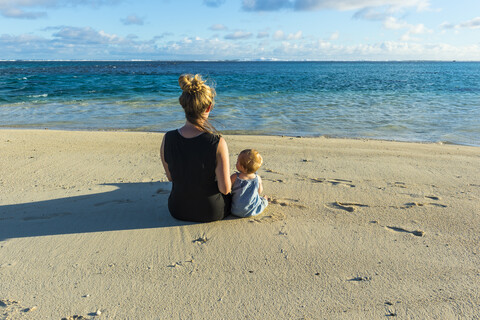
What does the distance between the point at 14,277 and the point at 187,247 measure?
4.03ft

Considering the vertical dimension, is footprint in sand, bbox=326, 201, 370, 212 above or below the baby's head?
below

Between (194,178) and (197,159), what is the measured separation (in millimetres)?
191

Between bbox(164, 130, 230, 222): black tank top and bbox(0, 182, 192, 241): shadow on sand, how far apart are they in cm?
20

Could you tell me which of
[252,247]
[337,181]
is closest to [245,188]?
[252,247]

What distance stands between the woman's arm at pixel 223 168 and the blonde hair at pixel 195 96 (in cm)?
31

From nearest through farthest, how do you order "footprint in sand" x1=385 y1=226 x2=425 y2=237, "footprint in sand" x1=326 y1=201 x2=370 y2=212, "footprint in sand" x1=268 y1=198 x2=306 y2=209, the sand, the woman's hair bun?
the sand < the woman's hair bun < "footprint in sand" x1=385 y1=226 x2=425 y2=237 < "footprint in sand" x1=326 y1=201 x2=370 y2=212 < "footprint in sand" x1=268 y1=198 x2=306 y2=209

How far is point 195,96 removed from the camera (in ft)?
9.57

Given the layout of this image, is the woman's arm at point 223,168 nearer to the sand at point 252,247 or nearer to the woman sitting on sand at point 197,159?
the woman sitting on sand at point 197,159

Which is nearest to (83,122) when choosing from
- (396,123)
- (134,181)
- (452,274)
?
(134,181)

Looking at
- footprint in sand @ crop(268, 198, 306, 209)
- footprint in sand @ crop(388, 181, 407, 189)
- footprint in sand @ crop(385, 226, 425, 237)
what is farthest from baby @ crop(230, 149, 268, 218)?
footprint in sand @ crop(388, 181, 407, 189)

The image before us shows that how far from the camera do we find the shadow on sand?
329 centimetres

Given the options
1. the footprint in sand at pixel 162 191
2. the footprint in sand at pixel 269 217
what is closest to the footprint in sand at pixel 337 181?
the footprint in sand at pixel 269 217

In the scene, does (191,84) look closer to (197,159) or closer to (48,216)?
(197,159)

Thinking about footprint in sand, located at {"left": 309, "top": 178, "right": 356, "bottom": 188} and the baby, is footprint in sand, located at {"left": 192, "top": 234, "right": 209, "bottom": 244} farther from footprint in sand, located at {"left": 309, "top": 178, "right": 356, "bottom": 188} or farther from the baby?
footprint in sand, located at {"left": 309, "top": 178, "right": 356, "bottom": 188}
